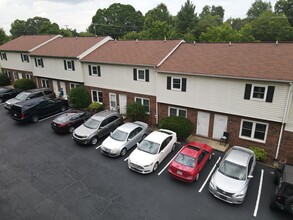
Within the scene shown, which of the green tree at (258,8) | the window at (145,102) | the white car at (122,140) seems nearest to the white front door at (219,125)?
the white car at (122,140)

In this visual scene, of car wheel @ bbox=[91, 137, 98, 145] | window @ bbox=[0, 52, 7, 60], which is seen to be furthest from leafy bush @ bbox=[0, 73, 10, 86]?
car wheel @ bbox=[91, 137, 98, 145]

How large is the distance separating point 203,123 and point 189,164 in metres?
5.46

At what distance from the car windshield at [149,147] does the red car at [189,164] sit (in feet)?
5.03

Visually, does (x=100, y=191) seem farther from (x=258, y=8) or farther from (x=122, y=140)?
(x=258, y=8)

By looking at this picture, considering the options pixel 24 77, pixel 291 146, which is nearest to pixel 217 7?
pixel 24 77

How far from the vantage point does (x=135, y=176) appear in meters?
12.3

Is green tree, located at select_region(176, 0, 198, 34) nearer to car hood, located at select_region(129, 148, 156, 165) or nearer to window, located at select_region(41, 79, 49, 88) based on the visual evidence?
window, located at select_region(41, 79, 49, 88)

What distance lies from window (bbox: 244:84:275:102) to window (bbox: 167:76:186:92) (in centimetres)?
448

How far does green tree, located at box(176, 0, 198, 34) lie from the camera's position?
52.0 m

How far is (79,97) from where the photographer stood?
22234mm

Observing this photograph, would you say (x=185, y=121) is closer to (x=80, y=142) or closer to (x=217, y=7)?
(x=80, y=142)

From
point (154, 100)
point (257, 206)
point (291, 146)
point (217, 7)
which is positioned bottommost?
point (257, 206)

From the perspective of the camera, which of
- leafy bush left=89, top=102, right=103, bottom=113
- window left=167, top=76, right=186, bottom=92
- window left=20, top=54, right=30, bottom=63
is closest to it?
window left=167, top=76, right=186, bottom=92

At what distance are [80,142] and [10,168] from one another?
180 inches
